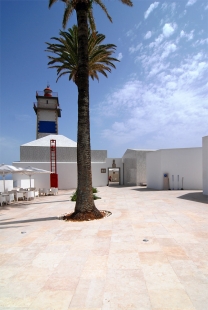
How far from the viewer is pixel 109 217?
Result: 30.1 ft

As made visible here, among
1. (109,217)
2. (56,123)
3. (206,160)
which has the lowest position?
(109,217)

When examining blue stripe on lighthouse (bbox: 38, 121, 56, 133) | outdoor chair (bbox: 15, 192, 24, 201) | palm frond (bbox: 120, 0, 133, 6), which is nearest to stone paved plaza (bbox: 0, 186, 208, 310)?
outdoor chair (bbox: 15, 192, 24, 201)

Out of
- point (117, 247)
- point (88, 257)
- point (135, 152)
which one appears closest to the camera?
point (88, 257)

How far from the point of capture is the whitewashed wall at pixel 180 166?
20.2 m

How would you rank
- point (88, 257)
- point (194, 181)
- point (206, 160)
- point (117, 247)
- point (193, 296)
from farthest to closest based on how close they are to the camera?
point (194, 181)
point (206, 160)
point (117, 247)
point (88, 257)
point (193, 296)

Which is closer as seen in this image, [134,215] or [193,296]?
[193,296]

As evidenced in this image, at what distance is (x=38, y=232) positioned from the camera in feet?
23.6

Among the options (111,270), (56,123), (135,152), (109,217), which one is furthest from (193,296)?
(56,123)

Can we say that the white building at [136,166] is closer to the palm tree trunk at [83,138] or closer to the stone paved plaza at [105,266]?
the palm tree trunk at [83,138]

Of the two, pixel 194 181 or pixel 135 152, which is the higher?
pixel 135 152

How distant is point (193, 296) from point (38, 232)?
209 inches

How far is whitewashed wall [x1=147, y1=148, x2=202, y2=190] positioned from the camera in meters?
20.2

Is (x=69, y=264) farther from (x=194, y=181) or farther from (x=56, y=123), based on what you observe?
(x=56, y=123)

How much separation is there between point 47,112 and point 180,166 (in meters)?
28.2
